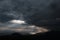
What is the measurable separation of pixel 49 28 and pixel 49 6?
3.94 feet

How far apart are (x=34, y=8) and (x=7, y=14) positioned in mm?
1430

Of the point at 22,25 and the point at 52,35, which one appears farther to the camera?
the point at 52,35

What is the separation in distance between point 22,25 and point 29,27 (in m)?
0.36

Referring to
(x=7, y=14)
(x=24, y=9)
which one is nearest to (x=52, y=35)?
(x=24, y=9)


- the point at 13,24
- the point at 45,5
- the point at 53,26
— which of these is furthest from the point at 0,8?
the point at 53,26

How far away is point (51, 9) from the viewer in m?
9.00

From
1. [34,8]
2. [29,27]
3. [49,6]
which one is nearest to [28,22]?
[29,27]

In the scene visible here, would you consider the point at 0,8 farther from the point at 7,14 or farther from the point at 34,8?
the point at 34,8

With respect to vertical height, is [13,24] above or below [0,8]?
below

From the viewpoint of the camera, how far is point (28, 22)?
8.38 meters

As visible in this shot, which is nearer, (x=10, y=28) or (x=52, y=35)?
(x=10, y=28)

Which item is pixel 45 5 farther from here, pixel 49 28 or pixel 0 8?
pixel 0 8

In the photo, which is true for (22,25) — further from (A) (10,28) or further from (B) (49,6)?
(B) (49,6)

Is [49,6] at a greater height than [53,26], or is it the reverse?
[49,6]
